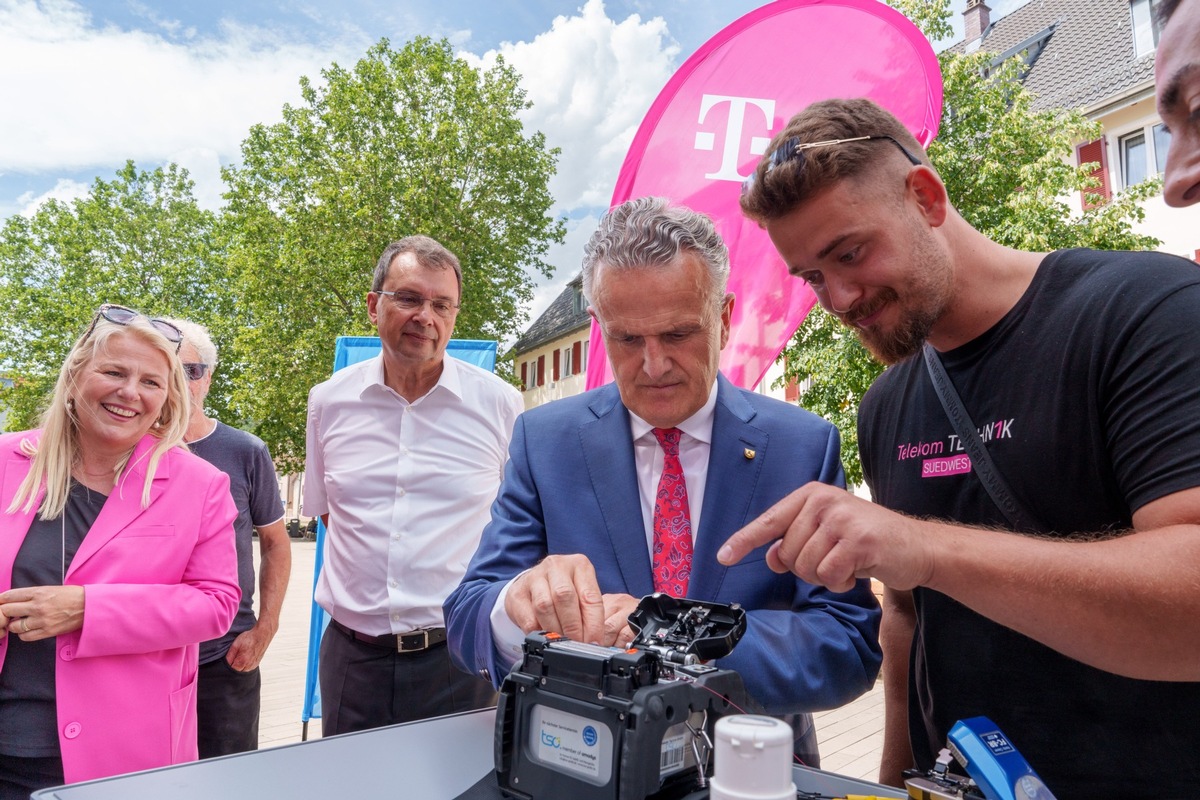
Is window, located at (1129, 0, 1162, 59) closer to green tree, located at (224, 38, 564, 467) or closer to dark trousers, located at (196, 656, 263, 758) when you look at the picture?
green tree, located at (224, 38, 564, 467)

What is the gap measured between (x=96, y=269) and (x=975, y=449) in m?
34.2

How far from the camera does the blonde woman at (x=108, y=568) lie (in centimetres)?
219

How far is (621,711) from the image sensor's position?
85 cm

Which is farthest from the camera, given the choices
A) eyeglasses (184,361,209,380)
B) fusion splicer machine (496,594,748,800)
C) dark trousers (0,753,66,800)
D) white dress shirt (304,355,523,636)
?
eyeglasses (184,361,209,380)

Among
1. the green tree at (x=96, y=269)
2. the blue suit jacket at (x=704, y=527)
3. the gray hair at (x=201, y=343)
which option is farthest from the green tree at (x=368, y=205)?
the blue suit jacket at (x=704, y=527)

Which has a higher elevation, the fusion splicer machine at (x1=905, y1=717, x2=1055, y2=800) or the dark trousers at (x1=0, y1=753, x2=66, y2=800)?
the fusion splicer machine at (x1=905, y1=717, x2=1055, y2=800)

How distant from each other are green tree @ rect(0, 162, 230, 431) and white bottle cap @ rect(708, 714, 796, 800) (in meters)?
30.2

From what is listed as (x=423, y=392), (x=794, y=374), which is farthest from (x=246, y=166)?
(x=423, y=392)

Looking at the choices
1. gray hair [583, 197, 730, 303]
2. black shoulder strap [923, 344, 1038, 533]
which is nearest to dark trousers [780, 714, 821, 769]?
black shoulder strap [923, 344, 1038, 533]

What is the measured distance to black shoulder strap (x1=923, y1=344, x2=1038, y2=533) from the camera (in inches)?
60.6

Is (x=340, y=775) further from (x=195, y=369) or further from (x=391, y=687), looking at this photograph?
(x=195, y=369)

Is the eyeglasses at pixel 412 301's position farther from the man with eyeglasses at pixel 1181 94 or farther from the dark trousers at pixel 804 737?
the man with eyeglasses at pixel 1181 94

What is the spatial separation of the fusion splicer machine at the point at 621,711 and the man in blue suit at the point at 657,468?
1.70ft

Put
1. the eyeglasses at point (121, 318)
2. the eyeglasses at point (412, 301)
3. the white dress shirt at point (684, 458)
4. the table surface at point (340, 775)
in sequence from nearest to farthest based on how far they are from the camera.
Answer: the table surface at point (340, 775), the white dress shirt at point (684, 458), the eyeglasses at point (121, 318), the eyeglasses at point (412, 301)
